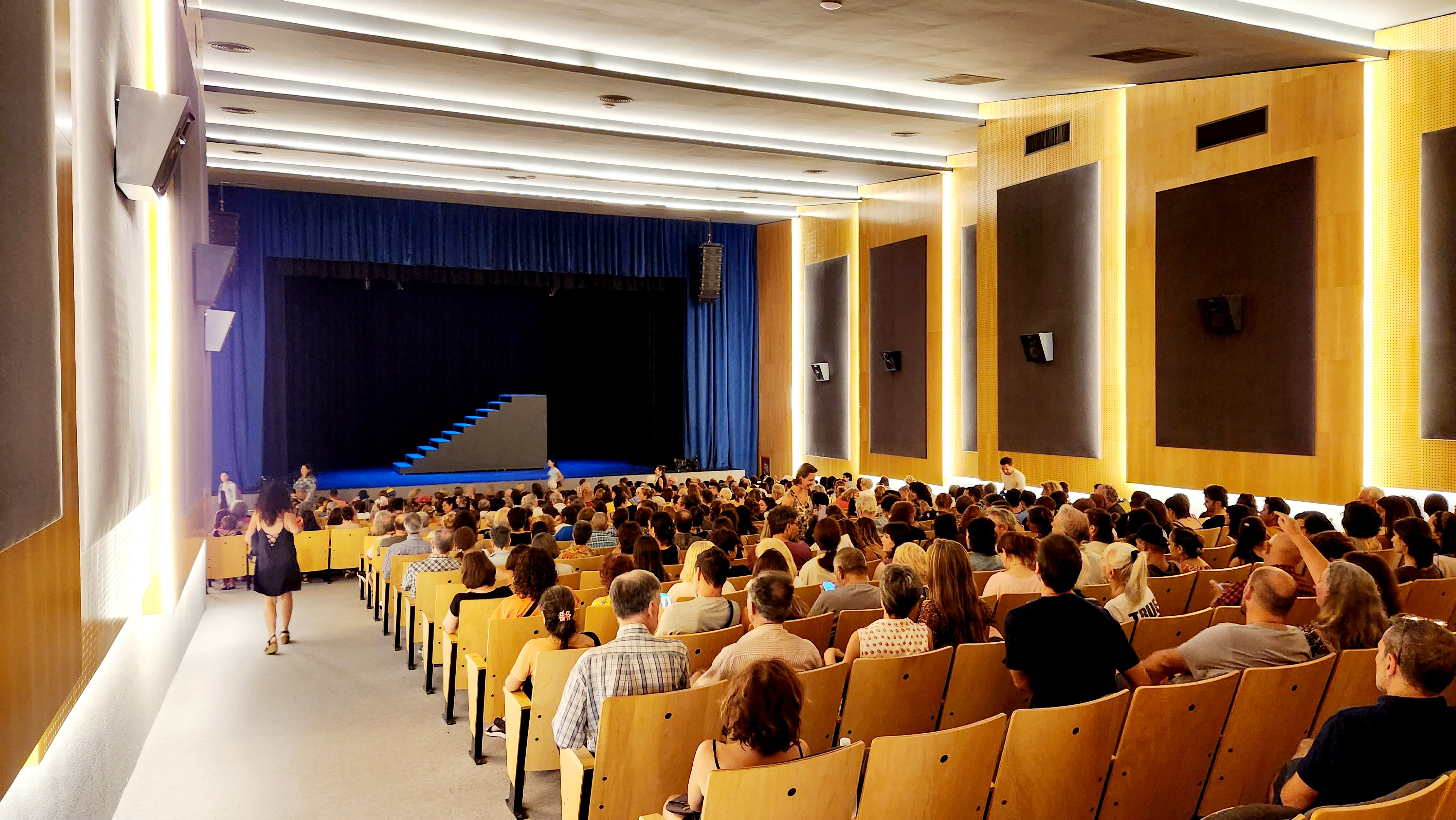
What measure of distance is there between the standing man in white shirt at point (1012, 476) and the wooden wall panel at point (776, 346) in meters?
7.13

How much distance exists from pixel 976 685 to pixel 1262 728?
3.17 feet

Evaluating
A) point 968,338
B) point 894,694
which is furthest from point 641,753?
point 968,338

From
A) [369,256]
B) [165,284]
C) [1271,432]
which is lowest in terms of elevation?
[1271,432]

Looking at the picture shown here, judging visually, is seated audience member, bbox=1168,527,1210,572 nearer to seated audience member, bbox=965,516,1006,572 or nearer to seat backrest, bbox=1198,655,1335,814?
seated audience member, bbox=965,516,1006,572

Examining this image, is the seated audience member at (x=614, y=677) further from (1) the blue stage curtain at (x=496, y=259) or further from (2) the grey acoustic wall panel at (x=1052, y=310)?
(1) the blue stage curtain at (x=496, y=259)

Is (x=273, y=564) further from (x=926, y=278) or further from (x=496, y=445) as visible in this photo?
(x=496, y=445)

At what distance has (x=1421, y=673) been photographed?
246 centimetres

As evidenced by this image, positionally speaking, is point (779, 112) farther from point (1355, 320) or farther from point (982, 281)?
point (1355, 320)

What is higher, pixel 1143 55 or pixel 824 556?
A: pixel 1143 55

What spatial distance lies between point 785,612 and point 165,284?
4121mm

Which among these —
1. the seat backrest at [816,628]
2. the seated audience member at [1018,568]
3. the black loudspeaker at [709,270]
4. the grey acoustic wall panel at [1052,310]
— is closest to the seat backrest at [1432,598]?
the seated audience member at [1018,568]

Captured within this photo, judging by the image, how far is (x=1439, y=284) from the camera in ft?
25.8

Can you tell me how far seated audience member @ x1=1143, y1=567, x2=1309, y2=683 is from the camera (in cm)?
336

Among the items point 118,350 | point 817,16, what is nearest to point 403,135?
point 817,16
